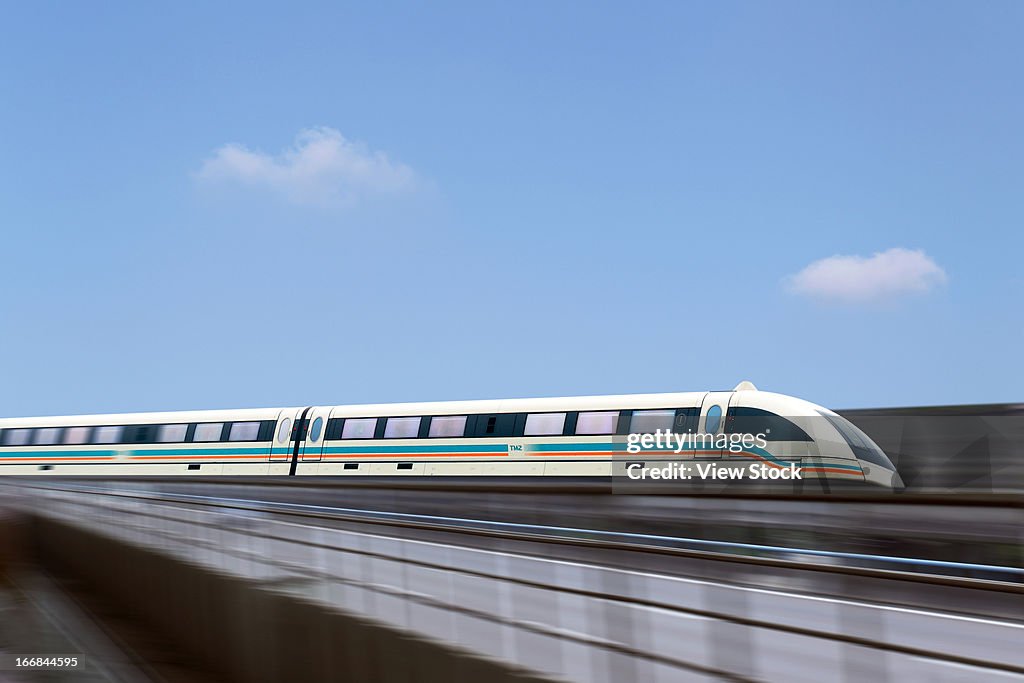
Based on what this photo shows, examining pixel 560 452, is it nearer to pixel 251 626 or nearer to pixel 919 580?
pixel 251 626

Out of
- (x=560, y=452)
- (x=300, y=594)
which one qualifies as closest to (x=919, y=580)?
(x=300, y=594)

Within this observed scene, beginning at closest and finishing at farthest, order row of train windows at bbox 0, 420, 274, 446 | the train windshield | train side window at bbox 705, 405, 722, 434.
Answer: the train windshield < train side window at bbox 705, 405, 722, 434 < row of train windows at bbox 0, 420, 274, 446

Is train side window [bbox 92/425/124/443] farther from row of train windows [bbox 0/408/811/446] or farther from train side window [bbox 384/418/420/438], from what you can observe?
train side window [bbox 384/418/420/438]

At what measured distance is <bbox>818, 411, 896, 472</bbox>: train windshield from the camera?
17719mm

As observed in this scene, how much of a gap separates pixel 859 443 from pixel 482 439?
792 centimetres

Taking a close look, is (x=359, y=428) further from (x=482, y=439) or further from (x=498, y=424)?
(x=498, y=424)

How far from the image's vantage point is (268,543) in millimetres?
8320

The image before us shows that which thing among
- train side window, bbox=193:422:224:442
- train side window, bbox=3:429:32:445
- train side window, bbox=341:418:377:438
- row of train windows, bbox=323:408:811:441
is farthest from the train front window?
train side window, bbox=3:429:32:445

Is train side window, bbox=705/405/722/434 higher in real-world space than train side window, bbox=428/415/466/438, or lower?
lower

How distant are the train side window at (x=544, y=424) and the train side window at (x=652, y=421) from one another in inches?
63.8

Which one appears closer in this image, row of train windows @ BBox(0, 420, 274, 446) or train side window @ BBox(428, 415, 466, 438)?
train side window @ BBox(428, 415, 466, 438)

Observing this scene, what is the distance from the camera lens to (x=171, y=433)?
27.5 meters

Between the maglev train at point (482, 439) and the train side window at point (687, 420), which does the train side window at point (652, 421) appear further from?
the train side window at point (687, 420)

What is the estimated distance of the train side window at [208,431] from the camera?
26656mm
